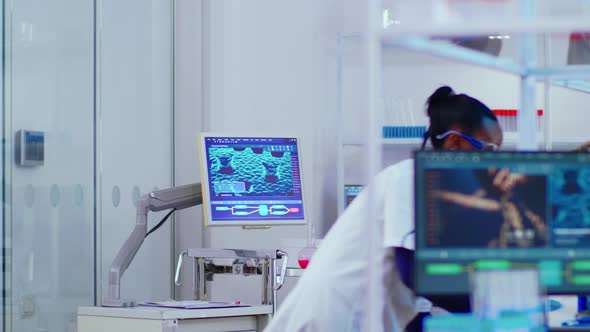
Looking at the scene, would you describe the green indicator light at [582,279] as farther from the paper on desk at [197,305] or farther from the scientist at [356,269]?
the paper on desk at [197,305]

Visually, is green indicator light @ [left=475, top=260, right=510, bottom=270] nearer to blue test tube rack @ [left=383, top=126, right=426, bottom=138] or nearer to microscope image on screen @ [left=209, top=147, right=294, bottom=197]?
microscope image on screen @ [left=209, top=147, right=294, bottom=197]

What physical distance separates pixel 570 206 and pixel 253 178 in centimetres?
225

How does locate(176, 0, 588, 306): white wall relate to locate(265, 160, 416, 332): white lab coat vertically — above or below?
above

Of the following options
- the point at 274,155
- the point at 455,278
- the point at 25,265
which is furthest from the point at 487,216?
the point at 25,265

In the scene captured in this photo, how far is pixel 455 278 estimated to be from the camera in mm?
2082

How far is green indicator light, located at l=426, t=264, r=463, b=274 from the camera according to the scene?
208 cm

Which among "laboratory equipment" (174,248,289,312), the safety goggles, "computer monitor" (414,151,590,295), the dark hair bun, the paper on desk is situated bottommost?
the paper on desk

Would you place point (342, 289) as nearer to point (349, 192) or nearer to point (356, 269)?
point (356, 269)

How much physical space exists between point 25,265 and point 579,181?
8.66 feet

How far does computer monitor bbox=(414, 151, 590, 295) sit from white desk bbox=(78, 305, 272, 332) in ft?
6.23

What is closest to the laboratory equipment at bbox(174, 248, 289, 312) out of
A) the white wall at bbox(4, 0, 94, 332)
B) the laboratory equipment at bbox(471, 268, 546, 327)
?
the white wall at bbox(4, 0, 94, 332)

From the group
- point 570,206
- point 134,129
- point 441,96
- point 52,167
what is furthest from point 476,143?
point 134,129

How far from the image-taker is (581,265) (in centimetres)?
214

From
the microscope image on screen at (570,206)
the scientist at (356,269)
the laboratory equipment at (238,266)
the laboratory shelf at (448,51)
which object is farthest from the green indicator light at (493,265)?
the laboratory equipment at (238,266)
